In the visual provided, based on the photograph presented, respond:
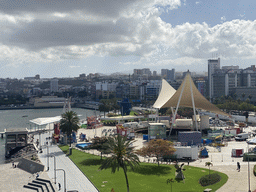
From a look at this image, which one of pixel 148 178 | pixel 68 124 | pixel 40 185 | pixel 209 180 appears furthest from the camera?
pixel 68 124

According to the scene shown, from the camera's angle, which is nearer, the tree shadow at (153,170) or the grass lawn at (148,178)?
the grass lawn at (148,178)

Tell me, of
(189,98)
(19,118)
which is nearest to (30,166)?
(189,98)

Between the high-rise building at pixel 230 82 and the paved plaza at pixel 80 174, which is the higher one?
the high-rise building at pixel 230 82

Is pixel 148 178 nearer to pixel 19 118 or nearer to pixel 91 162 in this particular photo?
pixel 91 162

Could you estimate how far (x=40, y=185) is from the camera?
31.2 m

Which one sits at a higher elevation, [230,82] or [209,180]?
[230,82]

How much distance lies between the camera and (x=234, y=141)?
5450cm

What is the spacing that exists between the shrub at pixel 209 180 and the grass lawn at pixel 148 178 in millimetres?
395

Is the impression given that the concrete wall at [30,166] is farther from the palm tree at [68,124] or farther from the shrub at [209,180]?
Answer: the shrub at [209,180]

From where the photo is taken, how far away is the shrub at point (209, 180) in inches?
1179

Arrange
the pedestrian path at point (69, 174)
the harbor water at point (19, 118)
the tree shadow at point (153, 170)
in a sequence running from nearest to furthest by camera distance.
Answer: the pedestrian path at point (69, 174) < the tree shadow at point (153, 170) < the harbor water at point (19, 118)

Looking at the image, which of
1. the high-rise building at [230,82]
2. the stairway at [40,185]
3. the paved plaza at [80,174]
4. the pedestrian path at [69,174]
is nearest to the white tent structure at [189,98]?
the paved plaza at [80,174]

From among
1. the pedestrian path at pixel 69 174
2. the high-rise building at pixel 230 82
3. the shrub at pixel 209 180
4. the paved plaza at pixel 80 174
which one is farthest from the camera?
the high-rise building at pixel 230 82

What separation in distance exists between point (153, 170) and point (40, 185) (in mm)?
12271
